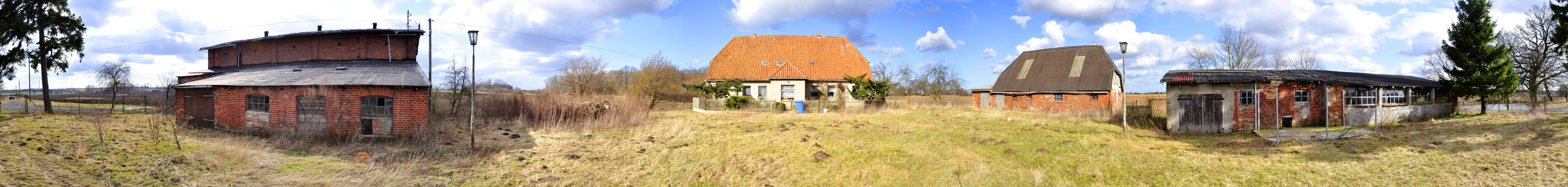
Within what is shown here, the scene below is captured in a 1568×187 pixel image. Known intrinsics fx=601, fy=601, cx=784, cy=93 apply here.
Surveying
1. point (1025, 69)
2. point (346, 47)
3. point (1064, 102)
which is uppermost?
point (346, 47)

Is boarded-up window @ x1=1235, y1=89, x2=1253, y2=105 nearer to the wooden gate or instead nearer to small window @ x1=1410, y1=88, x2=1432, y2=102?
the wooden gate

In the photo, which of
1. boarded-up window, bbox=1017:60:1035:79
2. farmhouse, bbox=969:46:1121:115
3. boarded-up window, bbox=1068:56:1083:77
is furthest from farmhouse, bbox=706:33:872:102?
boarded-up window, bbox=1068:56:1083:77

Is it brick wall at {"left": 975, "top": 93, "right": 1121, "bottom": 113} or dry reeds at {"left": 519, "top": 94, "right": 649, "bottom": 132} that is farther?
brick wall at {"left": 975, "top": 93, "right": 1121, "bottom": 113}

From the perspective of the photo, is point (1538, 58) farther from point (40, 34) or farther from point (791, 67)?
point (40, 34)

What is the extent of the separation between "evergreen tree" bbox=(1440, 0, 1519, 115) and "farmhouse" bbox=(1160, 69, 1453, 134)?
2.98m

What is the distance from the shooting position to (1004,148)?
1140 centimetres

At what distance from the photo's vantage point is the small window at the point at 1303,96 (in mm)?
13969

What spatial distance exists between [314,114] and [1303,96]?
21903mm

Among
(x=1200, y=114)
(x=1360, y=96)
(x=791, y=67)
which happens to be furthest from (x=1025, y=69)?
(x=1200, y=114)

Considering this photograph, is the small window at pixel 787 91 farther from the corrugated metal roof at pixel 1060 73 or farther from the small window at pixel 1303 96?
the small window at pixel 1303 96

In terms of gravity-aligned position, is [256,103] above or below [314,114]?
above

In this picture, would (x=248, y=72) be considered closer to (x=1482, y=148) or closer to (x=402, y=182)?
(x=402, y=182)

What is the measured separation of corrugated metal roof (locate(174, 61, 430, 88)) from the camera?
12469 mm

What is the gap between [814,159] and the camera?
10.1 meters
